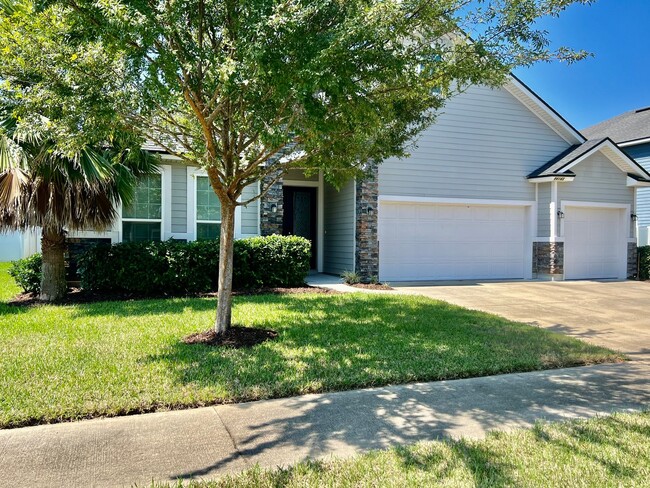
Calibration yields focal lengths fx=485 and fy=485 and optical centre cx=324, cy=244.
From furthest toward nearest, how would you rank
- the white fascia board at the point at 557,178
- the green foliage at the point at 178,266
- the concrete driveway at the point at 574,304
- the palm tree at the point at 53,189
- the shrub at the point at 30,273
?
the white fascia board at the point at 557,178, the green foliage at the point at 178,266, the shrub at the point at 30,273, the palm tree at the point at 53,189, the concrete driveway at the point at 574,304

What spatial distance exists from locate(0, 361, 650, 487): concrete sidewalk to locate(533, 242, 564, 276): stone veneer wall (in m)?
9.89

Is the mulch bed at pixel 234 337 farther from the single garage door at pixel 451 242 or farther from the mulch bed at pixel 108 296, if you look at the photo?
the single garage door at pixel 451 242

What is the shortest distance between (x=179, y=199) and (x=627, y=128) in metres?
19.9

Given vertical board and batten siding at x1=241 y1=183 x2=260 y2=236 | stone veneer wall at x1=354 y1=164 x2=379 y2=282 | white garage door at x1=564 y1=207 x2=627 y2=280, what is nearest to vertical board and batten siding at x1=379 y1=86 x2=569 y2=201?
stone veneer wall at x1=354 y1=164 x2=379 y2=282

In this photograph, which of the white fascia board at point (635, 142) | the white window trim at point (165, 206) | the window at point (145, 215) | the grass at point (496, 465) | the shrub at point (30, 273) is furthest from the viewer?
the white fascia board at point (635, 142)

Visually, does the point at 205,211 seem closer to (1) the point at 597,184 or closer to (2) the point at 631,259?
(1) the point at 597,184

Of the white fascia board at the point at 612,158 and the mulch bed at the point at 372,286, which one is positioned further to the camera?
the white fascia board at the point at 612,158

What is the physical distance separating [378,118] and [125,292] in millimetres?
6909

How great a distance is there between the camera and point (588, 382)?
517cm

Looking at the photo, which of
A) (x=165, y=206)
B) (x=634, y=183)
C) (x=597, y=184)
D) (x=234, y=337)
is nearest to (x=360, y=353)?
(x=234, y=337)

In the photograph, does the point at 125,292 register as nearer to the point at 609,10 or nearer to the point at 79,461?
the point at 79,461

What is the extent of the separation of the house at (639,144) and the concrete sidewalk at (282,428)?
17.8m

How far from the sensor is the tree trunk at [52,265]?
897 centimetres

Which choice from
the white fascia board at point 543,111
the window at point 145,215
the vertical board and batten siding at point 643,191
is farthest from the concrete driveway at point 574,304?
the vertical board and batten siding at point 643,191
